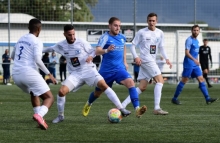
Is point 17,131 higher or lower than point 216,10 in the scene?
lower

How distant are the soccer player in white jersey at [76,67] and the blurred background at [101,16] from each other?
52.4 ft

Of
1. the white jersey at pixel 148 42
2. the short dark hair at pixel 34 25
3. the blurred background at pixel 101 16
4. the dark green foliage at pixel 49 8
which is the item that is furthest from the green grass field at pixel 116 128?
the dark green foliage at pixel 49 8

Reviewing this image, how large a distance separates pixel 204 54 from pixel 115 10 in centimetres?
507

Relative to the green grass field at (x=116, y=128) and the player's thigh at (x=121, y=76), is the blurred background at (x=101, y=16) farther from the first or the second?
the player's thigh at (x=121, y=76)

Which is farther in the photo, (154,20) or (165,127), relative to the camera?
(154,20)

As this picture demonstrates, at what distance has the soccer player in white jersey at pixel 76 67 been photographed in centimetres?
1107

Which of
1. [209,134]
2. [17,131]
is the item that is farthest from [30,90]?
[209,134]

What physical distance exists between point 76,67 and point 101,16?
1721 cm

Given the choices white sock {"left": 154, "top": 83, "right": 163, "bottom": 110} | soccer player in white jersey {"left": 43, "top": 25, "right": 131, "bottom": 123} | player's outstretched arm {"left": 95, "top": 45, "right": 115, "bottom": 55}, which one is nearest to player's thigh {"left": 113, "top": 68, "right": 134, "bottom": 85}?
soccer player in white jersey {"left": 43, "top": 25, "right": 131, "bottom": 123}

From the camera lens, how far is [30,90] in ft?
33.7

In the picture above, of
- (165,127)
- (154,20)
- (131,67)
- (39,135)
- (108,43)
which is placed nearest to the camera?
(39,135)

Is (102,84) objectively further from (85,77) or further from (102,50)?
(102,50)

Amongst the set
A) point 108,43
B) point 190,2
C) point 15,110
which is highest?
point 190,2

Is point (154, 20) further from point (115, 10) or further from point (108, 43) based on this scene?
point (115, 10)
